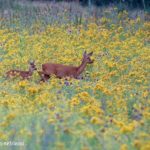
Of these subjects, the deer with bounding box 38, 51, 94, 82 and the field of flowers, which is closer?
the field of flowers

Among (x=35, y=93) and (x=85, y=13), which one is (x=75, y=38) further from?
(x=35, y=93)

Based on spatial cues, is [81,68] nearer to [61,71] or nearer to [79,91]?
[61,71]

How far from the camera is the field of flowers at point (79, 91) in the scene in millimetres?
6078

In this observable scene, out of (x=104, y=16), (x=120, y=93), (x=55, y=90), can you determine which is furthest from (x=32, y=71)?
(x=104, y=16)

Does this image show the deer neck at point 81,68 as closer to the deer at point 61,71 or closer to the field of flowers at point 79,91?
the deer at point 61,71

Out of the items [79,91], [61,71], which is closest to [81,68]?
[61,71]

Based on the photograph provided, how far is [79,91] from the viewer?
9.81m

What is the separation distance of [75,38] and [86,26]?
94.3 inches

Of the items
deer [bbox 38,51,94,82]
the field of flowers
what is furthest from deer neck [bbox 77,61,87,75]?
the field of flowers

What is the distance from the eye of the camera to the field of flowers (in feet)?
19.9

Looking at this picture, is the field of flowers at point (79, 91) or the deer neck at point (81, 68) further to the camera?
the deer neck at point (81, 68)

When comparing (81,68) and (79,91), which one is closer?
(79,91)

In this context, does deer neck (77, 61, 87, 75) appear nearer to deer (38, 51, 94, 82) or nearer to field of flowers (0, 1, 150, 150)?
deer (38, 51, 94, 82)

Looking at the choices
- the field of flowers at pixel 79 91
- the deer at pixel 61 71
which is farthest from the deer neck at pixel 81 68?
the field of flowers at pixel 79 91
